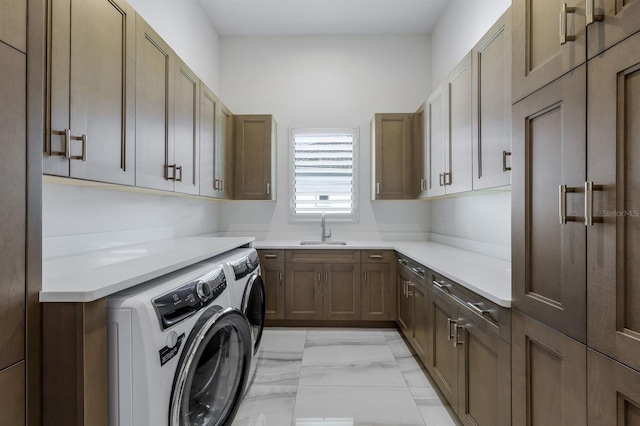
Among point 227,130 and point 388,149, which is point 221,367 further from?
point 388,149

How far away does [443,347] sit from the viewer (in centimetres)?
205

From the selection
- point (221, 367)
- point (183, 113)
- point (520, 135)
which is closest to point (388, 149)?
point (183, 113)

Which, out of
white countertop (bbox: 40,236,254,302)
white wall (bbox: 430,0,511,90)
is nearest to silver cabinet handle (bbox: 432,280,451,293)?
white countertop (bbox: 40,236,254,302)

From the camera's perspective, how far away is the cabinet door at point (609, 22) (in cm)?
81

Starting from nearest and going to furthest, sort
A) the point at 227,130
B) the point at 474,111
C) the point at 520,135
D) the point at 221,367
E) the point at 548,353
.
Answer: the point at 548,353 < the point at 520,135 < the point at 221,367 < the point at 474,111 < the point at 227,130

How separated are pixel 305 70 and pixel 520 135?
3.15m

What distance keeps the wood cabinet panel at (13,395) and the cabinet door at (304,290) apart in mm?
2482

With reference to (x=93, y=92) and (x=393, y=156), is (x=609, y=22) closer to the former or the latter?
(x=93, y=92)

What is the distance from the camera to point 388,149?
3.60m

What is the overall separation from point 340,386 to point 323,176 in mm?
2320

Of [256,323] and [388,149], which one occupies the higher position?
[388,149]

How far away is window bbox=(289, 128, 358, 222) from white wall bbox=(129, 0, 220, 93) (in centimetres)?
115

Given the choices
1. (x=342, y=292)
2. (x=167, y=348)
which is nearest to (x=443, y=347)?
(x=342, y=292)

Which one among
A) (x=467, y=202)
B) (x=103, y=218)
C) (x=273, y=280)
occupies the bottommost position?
(x=273, y=280)
